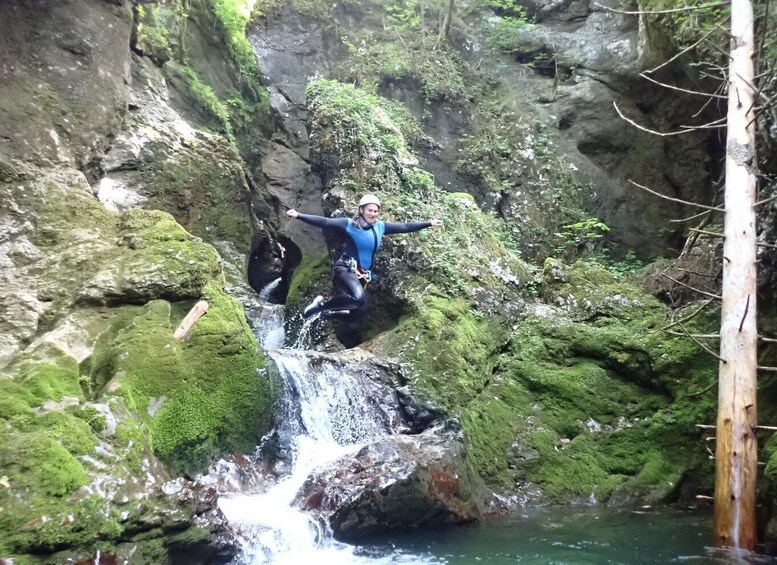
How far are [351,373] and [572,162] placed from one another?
32.5 ft

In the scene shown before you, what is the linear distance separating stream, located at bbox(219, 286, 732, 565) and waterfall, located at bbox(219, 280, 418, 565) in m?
0.01

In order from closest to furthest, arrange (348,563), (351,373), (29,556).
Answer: (29,556)
(348,563)
(351,373)

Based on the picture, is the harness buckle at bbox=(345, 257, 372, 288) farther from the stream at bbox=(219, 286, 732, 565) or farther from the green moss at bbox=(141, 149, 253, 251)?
the green moss at bbox=(141, 149, 253, 251)

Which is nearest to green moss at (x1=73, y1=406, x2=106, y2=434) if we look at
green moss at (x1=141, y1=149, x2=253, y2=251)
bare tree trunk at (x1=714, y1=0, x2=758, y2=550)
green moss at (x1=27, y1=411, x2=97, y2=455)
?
green moss at (x1=27, y1=411, x2=97, y2=455)

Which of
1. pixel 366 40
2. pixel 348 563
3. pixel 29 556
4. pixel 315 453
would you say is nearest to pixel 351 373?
pixel 315 453

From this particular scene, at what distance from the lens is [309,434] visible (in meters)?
7.85

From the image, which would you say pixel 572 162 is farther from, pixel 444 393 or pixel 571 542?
pixel 571 542

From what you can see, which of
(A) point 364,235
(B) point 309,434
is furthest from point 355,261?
(B) point 309,434

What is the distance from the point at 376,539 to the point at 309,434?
189 cm

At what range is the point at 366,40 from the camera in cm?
1766

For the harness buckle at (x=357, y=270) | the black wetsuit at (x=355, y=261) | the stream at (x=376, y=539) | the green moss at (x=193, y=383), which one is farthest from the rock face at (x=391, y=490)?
the harness buckle at (x=357, y=270)

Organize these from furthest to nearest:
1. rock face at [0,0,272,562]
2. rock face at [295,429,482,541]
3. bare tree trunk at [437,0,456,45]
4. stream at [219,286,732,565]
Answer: bare tree trunk at [437,0,456,45]
rock face at [295,429,482,541]
stream at [219,286,732,565]
rock face at [0,0,272,562]

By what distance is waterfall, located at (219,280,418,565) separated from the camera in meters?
5.85

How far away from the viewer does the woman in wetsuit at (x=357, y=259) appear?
370 inches
